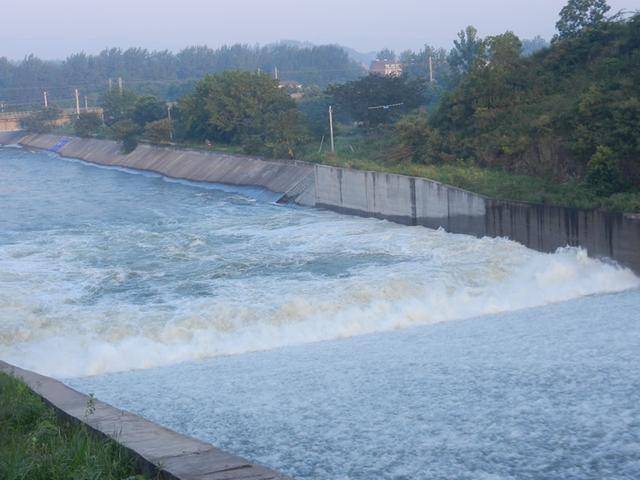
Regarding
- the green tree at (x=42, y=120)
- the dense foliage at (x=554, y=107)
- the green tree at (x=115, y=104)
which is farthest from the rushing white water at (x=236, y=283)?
the green tree at (x=42, y=120)

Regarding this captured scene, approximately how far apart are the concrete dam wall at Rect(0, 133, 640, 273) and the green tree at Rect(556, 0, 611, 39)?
36.8 feet

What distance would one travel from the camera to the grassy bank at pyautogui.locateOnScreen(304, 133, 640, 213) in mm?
20906

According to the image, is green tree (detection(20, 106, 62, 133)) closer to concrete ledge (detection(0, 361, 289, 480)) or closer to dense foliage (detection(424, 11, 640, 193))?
dense foliage (detection(424, 11, 640, 193))

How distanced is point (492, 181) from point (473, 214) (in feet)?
6.18

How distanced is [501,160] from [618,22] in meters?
7.27

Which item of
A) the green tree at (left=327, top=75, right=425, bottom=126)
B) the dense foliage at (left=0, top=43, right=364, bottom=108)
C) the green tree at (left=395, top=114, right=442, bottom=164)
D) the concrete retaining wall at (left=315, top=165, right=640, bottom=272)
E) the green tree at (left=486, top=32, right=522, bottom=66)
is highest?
the dense foliage at (left=0, top=43, right=364, bottom=108)

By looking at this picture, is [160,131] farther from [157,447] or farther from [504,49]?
[157,447]

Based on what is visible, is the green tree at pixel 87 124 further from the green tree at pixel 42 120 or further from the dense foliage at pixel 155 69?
the dense foliage at pixel 155 69

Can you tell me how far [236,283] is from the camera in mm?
19609

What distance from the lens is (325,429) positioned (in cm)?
953

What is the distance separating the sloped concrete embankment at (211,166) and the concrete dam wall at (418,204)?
6 cm

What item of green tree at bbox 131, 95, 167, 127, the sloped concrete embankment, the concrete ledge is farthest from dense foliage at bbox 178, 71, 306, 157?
the concrete ledge

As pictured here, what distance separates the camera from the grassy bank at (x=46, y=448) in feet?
22.0

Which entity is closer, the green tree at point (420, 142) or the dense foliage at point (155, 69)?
the green tree at point (420, 142)
